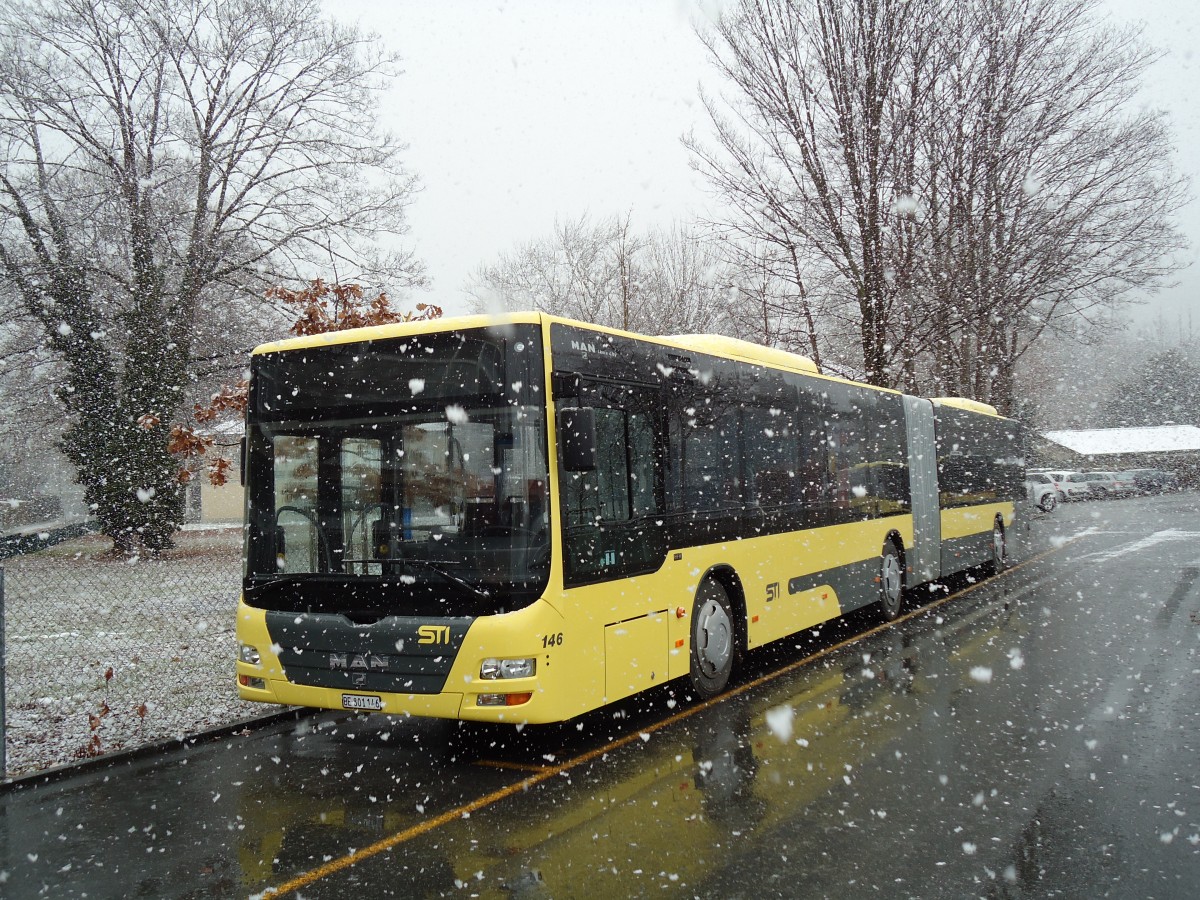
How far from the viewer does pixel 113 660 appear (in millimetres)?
10219

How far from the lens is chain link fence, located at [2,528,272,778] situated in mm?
7430

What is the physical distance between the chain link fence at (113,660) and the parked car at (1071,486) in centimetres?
4742

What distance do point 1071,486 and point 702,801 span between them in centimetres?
5475

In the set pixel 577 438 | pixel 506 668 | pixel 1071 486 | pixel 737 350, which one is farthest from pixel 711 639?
pixel 1071 486

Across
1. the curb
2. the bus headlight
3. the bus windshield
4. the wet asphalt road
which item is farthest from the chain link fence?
the bus headlight

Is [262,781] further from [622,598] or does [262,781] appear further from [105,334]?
[105,334]

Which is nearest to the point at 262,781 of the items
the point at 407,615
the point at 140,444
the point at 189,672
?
the point at 407,615

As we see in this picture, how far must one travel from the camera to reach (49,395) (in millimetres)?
25656

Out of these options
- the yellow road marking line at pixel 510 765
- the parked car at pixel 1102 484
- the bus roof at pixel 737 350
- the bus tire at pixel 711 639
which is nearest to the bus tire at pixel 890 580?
the bus roof at pixel 737 350

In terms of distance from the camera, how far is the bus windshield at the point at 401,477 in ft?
19.8

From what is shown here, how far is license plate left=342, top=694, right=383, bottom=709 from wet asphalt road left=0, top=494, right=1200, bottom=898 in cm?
47

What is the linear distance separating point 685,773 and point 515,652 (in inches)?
52.8

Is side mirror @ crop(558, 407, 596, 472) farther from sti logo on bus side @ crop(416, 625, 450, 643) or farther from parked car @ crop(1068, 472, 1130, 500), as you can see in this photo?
parked car @ crop(1068, 472, 1130, 500)

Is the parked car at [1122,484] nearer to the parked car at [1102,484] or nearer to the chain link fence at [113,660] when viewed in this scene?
the parked car at [1102,484]
